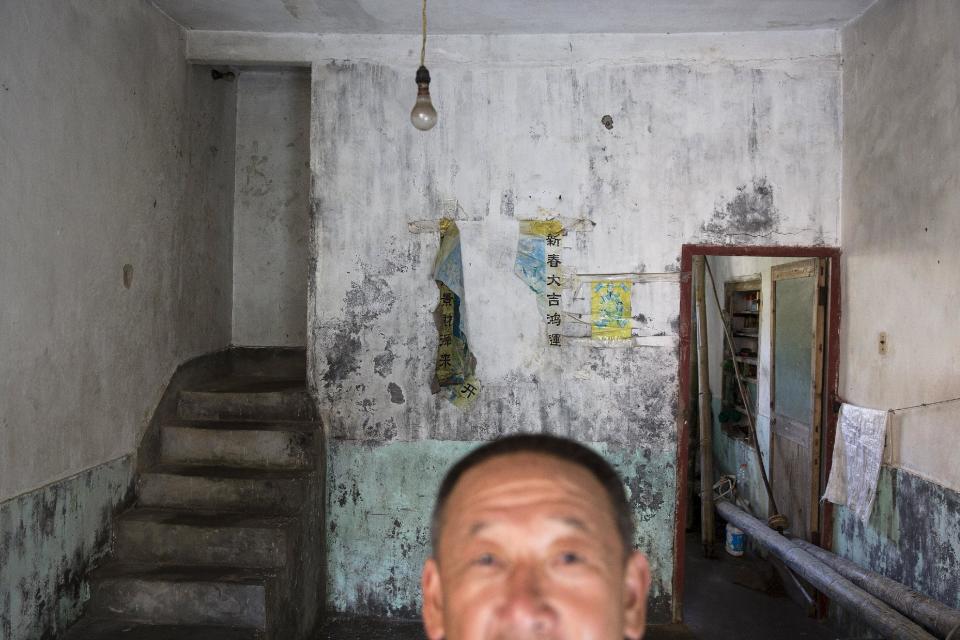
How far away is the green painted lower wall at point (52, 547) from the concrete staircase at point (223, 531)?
12cm

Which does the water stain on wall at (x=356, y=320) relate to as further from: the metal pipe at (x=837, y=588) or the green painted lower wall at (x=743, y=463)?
the green painted lower wall at (x=743, y=463)

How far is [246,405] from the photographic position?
13.1 ft

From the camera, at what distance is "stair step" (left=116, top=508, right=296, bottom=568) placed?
3260mm

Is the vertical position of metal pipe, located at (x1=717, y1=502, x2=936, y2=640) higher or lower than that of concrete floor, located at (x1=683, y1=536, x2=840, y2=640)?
higher

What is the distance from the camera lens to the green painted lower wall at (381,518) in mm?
3945

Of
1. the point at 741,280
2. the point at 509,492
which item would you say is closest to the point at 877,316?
the point at 741,280

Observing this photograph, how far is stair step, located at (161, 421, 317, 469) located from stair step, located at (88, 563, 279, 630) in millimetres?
→ 697

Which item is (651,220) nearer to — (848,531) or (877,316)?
(877,316)

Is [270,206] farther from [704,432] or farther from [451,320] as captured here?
[704,432]

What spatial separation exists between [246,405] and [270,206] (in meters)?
1.70

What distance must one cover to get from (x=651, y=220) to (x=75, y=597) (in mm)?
3573

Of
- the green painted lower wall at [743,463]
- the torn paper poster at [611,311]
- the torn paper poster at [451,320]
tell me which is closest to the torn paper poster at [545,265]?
the torn paper poster at [611,311]

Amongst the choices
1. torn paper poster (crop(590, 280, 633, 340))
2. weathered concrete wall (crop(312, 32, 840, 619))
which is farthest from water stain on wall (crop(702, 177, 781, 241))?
torn paper poster (crop(590, 280, 633, 340))

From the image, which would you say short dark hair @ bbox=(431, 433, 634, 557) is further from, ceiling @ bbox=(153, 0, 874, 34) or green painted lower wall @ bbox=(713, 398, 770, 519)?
green painted lower wall @ bbox=(713, 398, 770, 519)
